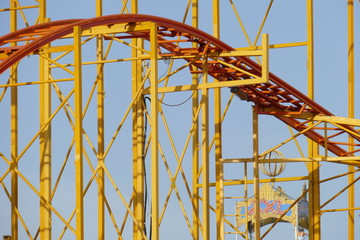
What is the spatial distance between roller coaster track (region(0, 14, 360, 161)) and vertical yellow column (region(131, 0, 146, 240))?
1.40 m

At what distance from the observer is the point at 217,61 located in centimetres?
2856

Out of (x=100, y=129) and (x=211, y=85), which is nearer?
(x=211, y=85)

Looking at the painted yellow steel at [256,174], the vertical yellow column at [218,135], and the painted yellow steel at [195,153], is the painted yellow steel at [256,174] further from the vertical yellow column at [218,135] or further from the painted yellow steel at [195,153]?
the painted yellow steel at [195,153]

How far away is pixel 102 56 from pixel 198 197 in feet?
13.7

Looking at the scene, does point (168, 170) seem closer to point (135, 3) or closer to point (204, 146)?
point (204, 146)

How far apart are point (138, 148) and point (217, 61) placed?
8.93 feet

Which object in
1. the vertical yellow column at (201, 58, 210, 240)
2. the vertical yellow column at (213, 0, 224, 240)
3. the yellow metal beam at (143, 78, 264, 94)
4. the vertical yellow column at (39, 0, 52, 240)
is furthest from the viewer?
the vertical yellow column at (213, 0, 224, 240)

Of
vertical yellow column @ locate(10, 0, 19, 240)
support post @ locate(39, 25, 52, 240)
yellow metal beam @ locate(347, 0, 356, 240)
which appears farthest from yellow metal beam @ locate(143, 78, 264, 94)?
yellow metal beam @ locate(347, 0, 356, 240)

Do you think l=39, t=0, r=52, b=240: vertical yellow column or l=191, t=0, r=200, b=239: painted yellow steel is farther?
l=191, t=0, r=200, b=239: painted yellow steel

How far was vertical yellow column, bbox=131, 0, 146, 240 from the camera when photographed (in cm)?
2871

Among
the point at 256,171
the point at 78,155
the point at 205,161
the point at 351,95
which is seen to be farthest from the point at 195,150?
the point at 78,155

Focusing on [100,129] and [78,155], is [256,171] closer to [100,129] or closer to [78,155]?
[100,129]

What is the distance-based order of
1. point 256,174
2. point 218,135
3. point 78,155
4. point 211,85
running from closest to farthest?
point 78,155 < point 211,85 < point 256,174 < point 218,135

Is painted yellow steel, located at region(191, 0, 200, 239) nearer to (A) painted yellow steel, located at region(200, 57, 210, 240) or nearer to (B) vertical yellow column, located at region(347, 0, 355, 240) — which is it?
(A) painted yellow steel, located at region(200, 57, 210, 240)
